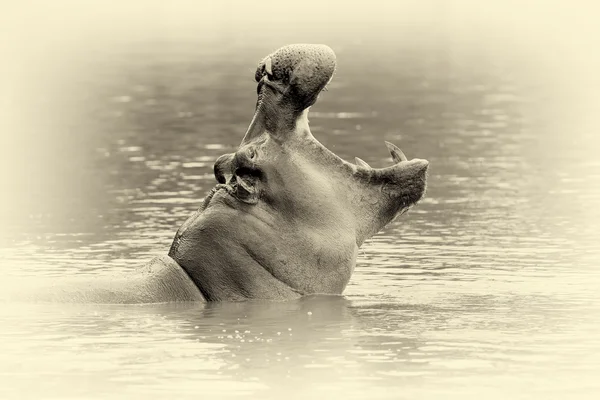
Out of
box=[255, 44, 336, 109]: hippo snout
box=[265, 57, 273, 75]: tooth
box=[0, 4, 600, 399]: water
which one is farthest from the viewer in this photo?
box=[265, 57, 273, 75]: tooth

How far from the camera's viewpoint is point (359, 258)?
14266 millimetres

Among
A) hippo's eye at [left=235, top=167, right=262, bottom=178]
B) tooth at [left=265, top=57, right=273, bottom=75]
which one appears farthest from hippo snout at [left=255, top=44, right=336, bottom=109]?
hippo's eye at [left=235, top=167, right=262, bottom=178]

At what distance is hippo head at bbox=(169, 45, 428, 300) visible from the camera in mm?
11320

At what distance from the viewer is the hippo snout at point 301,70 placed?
11.3m

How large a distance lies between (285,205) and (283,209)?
32 millimetres

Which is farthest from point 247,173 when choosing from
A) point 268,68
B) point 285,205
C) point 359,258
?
point 359,258

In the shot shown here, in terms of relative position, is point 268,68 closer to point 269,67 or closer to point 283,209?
point 269,67

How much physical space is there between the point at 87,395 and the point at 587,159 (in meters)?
13.1

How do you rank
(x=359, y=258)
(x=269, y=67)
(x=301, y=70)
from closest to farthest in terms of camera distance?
(x=301, y=70)
(x=269, y=67)
(x=359, y=258)

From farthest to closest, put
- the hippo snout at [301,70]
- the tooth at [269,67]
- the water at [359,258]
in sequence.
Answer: the tooth at [269,67] < the hippo snout at [301,70] < the water at [359,258]

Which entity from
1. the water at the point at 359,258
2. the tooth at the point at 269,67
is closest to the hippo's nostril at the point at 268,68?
the tooth at the point at 269,67

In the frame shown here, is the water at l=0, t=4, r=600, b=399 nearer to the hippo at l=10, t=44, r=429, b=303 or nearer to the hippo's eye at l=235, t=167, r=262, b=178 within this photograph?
the hippo at l=10, t=44, r=429, b=303

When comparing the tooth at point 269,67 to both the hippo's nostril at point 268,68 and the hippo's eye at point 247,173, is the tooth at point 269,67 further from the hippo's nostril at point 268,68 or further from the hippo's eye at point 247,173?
the hippo's eye at point 247,173

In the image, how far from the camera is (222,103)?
3047 centimetres
